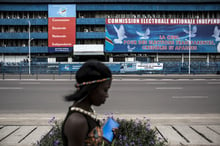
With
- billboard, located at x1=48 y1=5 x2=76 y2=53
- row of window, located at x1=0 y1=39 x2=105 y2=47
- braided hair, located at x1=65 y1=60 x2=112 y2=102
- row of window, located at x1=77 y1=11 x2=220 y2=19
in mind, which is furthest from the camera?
row of window, located at x1=77 y1=11 x2=220 y2=19

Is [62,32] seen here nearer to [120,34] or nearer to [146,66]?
[120,34]

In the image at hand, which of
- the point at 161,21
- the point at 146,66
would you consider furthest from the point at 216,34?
the point at 146,66

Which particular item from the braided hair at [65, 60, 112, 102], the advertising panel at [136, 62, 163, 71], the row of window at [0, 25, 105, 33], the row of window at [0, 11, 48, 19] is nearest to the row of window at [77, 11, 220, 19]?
the row of window at [0, 25, 105, 33]

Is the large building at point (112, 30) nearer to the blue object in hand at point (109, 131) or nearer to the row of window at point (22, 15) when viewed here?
the row of window at point (22, 15)

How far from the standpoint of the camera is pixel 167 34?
157 feet

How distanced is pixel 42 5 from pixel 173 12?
31.6m

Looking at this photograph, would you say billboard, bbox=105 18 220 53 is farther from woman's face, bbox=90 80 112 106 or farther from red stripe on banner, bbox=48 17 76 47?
woman's face, bbox=90 80 112 106

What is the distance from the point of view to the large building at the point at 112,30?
47.5 metres

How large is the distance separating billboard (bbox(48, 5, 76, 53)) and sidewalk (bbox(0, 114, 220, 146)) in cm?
4324

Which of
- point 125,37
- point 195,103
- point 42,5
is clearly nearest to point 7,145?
point 195,103

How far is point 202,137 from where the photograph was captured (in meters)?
4.58

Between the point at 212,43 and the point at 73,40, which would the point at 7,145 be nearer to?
the point at 73,40

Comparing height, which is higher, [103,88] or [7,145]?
[103,88]

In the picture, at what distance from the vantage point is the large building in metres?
47.5
